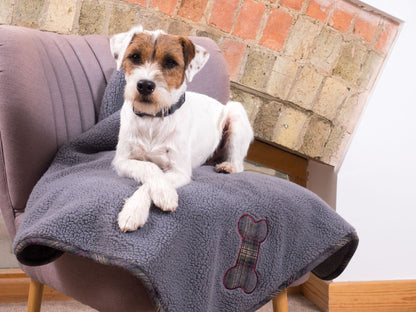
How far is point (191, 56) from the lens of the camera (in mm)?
1381

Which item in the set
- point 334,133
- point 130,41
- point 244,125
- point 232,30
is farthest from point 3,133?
point 334,133

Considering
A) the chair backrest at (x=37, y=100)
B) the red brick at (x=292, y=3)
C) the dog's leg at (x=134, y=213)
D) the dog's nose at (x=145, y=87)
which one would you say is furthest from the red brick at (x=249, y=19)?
the dog's leg at (x=134, y=213)

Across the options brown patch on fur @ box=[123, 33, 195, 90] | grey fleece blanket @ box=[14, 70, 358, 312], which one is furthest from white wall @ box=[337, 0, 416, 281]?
brown patch on fur @ box=[123, 33, 195, 90]

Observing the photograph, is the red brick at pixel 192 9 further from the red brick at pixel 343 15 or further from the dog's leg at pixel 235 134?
the red brick at pixel 343 15

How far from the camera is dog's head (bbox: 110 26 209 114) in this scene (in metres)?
1.23

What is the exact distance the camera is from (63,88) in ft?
5.15

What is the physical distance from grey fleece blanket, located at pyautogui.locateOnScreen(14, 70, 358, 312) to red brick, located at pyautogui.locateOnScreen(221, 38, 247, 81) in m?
0.98

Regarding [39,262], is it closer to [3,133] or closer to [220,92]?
[3,133]

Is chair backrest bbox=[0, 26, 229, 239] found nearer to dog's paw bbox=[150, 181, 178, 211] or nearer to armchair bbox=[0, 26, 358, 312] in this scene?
armchair bbox=[0, 26, 358, 312]

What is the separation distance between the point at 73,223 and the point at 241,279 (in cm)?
46

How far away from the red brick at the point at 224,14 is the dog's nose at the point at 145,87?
1084 millimetres

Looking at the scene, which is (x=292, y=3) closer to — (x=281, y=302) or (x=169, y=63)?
(x=169, y=63)

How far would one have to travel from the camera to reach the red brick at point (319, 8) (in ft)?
7.25

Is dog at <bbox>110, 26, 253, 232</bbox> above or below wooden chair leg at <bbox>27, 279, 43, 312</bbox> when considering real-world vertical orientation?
above
